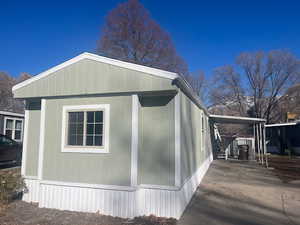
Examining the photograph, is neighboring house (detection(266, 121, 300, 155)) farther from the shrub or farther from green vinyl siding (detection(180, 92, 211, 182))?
the shrub

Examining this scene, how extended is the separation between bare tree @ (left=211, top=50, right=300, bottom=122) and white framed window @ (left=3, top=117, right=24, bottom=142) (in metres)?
26.2

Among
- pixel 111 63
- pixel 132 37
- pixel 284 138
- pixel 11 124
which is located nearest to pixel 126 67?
pixel 111 63

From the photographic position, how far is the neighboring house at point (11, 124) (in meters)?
12.8

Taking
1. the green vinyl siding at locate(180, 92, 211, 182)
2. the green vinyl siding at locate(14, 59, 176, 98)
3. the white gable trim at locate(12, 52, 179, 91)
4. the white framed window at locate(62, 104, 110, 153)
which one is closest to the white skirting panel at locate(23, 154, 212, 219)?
the green vinyl siding at locate(180, 92, 211, 182)

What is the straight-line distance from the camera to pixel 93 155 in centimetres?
509

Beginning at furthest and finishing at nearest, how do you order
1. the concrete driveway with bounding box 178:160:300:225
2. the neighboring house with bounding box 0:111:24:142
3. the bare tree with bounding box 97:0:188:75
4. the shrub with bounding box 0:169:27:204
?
the bare tree with bounding box 97:0:188:75, the neighboring house with bounding box 0:111:24:142, the shrub with bounding box 0:169:27:204, the concrete driveway with bounding box 178:160:300:225

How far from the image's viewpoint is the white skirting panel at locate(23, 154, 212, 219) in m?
4.58

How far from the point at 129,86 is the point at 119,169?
6.20 feet

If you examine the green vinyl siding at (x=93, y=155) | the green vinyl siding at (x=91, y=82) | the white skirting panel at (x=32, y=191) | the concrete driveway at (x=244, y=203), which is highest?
the green vinyl siding at (x=91, y=82)

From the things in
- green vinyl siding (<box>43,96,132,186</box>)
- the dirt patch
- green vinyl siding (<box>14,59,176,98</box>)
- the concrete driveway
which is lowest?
the dirt patch

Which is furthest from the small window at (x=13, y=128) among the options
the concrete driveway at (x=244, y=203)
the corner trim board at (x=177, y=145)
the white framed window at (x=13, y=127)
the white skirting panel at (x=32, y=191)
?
the corner trim board at (x=177, y=145)

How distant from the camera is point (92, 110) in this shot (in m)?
5.27

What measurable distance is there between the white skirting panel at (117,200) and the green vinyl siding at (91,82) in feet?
7.45

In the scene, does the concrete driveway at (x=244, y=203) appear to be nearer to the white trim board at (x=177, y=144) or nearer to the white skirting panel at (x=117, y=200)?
the white skirting panel at (x=117, y=200)
